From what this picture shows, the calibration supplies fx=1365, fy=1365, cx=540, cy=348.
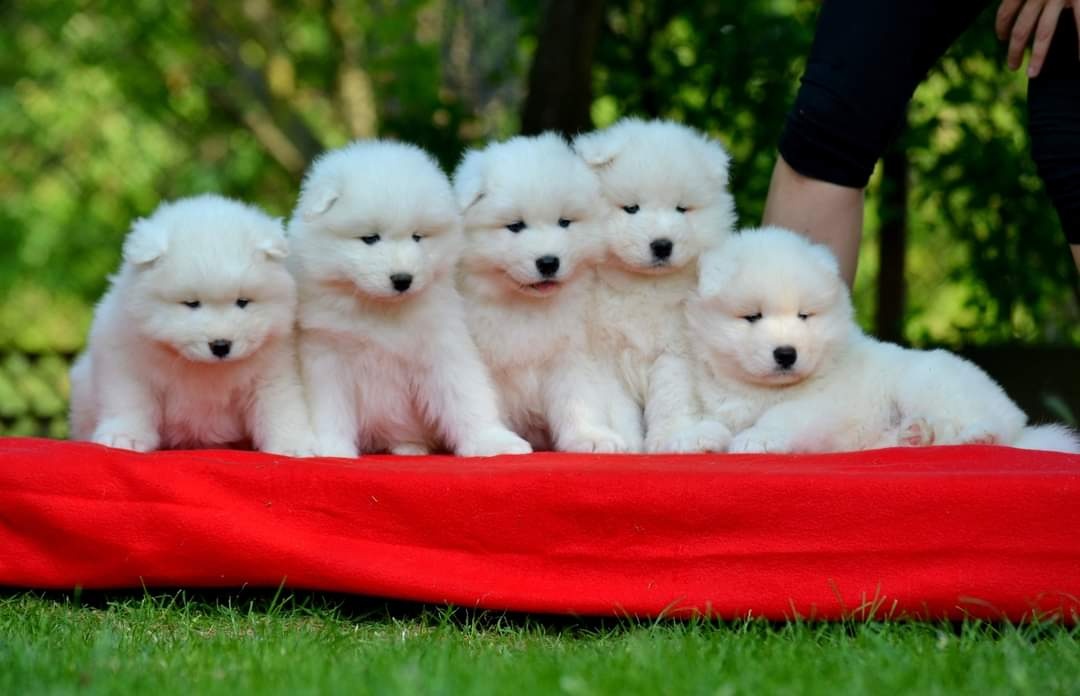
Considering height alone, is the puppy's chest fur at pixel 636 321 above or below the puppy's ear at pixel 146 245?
below

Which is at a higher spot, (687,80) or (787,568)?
(687,80)

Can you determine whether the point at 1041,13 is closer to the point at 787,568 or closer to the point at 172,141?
the point at 787,568

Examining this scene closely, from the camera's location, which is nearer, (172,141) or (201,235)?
(201,235)

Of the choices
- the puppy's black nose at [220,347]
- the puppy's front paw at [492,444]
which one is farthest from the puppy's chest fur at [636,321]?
the puppy's black nose at [220,347]

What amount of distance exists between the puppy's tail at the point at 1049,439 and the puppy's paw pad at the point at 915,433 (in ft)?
0.79

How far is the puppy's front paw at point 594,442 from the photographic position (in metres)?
3.87

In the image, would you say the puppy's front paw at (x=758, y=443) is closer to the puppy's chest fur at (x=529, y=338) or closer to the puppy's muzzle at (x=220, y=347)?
the puppy's chest fur at (x=529, y=338)

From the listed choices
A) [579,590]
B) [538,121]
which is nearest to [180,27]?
[538,121]

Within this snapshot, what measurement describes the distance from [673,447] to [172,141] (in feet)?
25.6

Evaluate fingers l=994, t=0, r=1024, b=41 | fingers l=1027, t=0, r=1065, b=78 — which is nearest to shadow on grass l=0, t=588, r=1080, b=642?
fingers l=1027, t=0, r=1065, b=78

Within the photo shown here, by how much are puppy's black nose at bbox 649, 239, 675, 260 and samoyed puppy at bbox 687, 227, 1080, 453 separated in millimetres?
108

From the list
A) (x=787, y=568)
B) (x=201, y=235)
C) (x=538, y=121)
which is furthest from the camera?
(x=538, y=121)

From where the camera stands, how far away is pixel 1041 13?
3910 mm

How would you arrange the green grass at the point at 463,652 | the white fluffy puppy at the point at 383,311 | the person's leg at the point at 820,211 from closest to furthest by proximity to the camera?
the green grass at the point at 463,652
the white fluffy puppy at the point at 383,311
the person's leg at the point at 820,211
